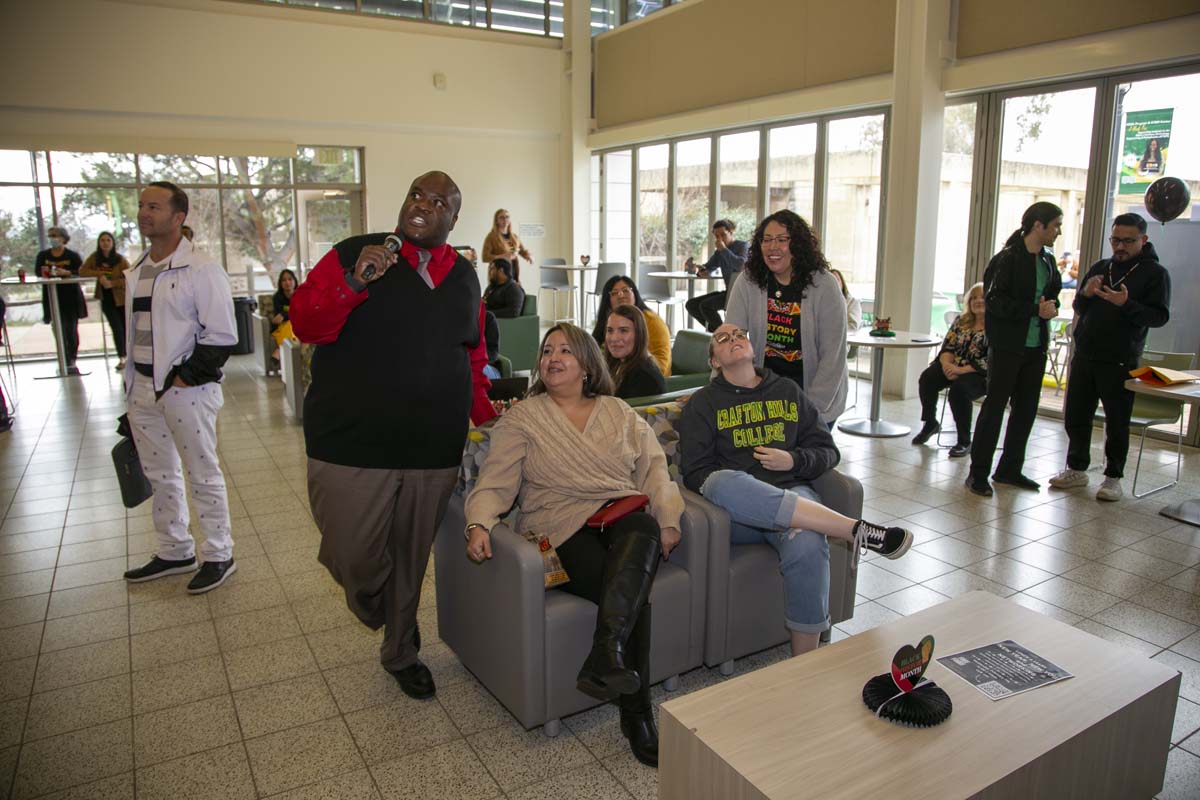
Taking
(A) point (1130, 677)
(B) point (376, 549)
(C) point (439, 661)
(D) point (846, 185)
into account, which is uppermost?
(D) point (846, 185)

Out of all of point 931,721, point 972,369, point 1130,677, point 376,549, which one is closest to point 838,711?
point 931,721

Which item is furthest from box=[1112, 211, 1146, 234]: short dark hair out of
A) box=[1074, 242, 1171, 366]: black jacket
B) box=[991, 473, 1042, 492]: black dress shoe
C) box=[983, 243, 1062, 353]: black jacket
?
box=[991, 473, 1042, 492]: black dress shoe

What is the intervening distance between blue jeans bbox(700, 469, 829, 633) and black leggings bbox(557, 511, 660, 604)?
0.35 m

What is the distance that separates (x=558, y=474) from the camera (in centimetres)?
268

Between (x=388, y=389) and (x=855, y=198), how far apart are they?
7.02m

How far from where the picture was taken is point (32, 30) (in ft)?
30.8

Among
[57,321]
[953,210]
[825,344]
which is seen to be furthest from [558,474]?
[57,321]

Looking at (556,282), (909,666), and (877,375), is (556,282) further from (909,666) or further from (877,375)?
(909,666)

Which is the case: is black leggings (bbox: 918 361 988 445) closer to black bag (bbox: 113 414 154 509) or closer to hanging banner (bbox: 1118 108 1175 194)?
hanging banner (bbox: 1118 108 1175 194)

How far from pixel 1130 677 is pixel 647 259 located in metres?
Result: 10.3

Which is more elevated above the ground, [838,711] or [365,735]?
[838,711]

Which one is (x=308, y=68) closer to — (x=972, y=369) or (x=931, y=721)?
(x=972, y=369)

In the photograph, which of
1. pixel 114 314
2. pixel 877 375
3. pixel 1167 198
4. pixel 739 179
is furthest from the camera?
pixel 739 179

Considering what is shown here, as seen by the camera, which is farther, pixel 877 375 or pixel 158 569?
pixel 877 375
